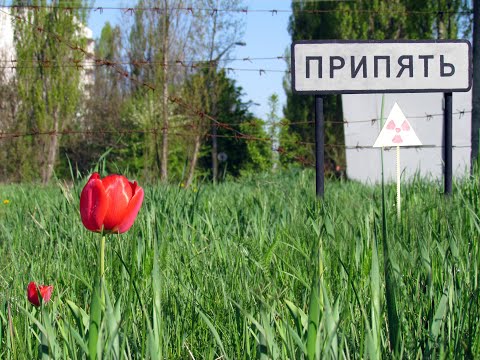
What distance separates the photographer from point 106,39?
38625 millimetres

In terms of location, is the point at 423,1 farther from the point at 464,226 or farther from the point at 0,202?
the point at 464,226

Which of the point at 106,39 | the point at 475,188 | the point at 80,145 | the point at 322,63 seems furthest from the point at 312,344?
the point at 106,39

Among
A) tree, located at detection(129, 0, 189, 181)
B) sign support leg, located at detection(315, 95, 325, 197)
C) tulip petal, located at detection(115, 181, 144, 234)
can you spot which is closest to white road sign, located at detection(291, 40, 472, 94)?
sign support leg, located at detection(315, 95, 325, 197)

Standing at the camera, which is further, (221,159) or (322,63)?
(221,159)

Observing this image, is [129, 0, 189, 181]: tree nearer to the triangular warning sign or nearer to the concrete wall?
the concrete wall

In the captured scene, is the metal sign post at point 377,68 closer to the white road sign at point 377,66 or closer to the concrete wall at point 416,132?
the white road sign at point 377,66

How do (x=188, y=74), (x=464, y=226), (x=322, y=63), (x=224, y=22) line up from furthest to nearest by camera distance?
(x=224, y=22)
(x=188, y=74)
(x=322, y=63)
(x=464, y=226)

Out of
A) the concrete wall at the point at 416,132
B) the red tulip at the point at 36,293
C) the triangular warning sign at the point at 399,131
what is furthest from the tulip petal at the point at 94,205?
the concrete wall at the point at 416,132

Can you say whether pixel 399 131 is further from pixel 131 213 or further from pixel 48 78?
pixel 48 78

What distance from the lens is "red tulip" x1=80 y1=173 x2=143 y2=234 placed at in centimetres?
140

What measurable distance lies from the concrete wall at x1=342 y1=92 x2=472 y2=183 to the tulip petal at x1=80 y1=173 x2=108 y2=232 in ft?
24.5

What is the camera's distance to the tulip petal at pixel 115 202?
1.41 m

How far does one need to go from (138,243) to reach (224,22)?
18298mm

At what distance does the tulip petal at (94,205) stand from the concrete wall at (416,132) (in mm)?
7462
